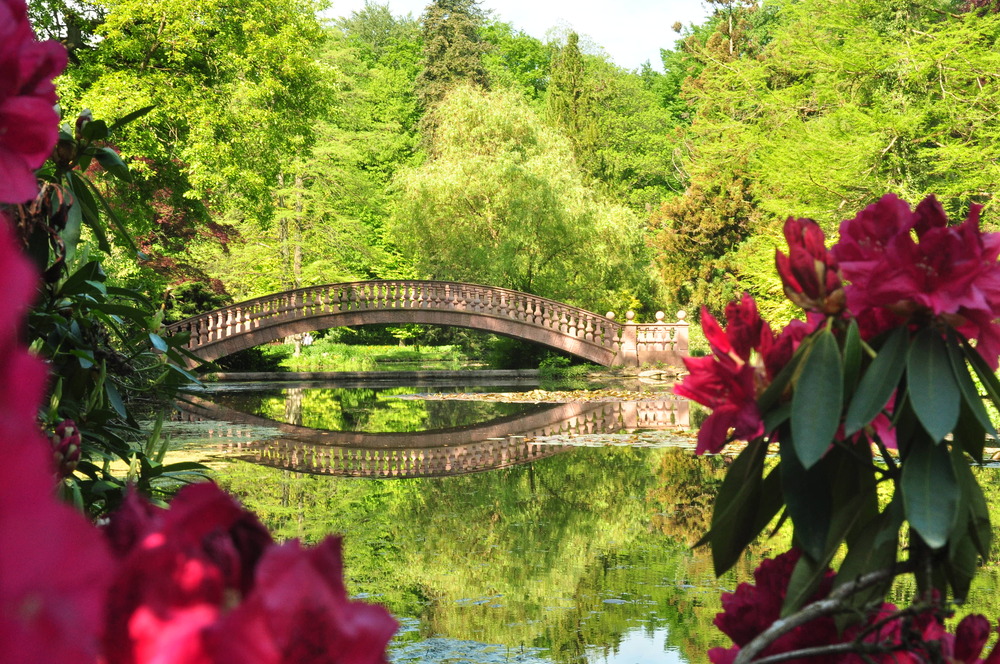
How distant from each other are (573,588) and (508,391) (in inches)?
587

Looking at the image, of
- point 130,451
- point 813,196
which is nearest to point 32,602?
point 130,451

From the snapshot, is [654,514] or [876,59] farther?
[876,59]

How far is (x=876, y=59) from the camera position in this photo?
18.2 m

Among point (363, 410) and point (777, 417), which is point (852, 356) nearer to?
point (777, 417)

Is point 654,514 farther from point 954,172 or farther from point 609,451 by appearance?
point 954,172

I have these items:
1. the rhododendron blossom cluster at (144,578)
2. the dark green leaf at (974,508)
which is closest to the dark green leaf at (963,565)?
the dark green leaf at (974,508)

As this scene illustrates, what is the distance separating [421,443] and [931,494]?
10925 millimetres

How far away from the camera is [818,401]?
0.91 m

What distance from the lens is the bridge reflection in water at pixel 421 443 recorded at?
32.6ft

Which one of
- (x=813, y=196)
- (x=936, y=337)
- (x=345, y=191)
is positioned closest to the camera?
(x=936, y=337)

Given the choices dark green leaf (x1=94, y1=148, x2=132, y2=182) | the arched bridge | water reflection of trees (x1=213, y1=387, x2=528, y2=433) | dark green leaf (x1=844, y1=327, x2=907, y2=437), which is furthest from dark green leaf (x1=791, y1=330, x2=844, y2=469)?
the arched bridge

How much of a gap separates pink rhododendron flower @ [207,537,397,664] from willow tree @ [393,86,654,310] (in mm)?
24883

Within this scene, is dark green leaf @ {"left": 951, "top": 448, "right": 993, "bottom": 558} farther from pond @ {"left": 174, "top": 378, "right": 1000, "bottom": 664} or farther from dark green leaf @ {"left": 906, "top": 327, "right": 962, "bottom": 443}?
pond @ {"left": 174, "top": 378, "right": 1000, "bottom": 664}

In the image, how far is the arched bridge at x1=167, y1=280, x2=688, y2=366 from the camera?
79.3 ft
